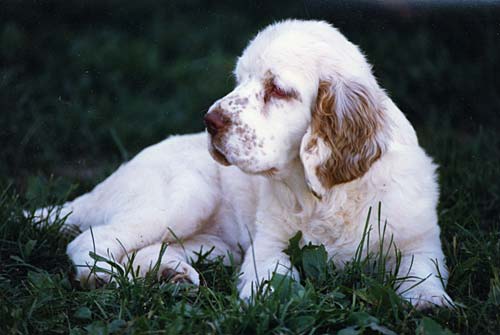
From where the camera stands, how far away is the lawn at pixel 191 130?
9.81 feet

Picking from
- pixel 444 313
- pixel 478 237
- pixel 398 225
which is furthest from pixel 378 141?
pixel 478 237

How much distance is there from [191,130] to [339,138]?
10.6 feet

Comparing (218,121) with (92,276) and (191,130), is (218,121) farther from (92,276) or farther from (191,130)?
(191,130)

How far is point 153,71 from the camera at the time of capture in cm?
728

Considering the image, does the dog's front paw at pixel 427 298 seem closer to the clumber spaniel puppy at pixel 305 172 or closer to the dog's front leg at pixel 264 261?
the clumber spaniel puppy at pixel 305 172

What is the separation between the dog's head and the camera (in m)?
3.27

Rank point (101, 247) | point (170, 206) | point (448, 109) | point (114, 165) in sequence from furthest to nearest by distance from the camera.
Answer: point (448, 109) < point (114, 165) < point (170, 206) < point (101, 247)

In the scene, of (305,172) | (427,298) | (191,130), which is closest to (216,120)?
(305,172)

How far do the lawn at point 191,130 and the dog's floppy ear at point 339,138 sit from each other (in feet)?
1.23

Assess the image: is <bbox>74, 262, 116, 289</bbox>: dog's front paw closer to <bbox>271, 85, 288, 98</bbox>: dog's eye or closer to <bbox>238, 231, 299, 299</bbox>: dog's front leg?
<bbox>238, 231, 299, 299</bbox>: dog's front leg

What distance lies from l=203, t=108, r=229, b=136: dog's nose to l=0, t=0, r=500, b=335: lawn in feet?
2.13

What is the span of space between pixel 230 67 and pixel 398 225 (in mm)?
3979

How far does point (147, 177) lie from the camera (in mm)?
4184

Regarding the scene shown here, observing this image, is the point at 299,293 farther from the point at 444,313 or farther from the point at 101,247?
the point at 101,247
